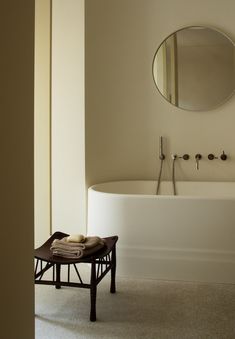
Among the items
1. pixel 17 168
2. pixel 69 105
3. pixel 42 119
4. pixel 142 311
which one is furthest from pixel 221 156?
pixel 17 168

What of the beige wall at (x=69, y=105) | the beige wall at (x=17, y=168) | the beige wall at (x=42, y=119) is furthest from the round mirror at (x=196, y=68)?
the beige wall at (x=17, y=168)

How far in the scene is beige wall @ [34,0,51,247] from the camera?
3711 mm

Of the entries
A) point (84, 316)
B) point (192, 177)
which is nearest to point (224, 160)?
point (192, 177)

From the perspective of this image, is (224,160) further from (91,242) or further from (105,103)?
(91,242)

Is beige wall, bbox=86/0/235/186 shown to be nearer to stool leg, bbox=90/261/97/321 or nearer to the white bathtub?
the white bathtub

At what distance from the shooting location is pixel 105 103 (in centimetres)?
397

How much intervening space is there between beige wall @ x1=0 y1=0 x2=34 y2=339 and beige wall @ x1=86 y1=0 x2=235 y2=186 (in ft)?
8.20

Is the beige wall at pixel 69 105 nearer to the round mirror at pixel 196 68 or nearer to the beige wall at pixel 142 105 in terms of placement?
the beige wall at pixel 142 105

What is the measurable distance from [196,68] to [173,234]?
182 centimetres

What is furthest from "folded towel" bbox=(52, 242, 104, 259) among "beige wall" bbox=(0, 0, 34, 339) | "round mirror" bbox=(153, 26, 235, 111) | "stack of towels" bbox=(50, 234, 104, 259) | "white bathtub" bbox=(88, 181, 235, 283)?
"round mirror" bbox=(153, 26, 235, 111)

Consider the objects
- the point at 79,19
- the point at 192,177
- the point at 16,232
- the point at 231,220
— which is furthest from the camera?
the point at 192,177

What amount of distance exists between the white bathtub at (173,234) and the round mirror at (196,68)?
134 cm

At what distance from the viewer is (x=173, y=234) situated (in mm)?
2943

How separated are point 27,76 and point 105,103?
2680 millimetres
